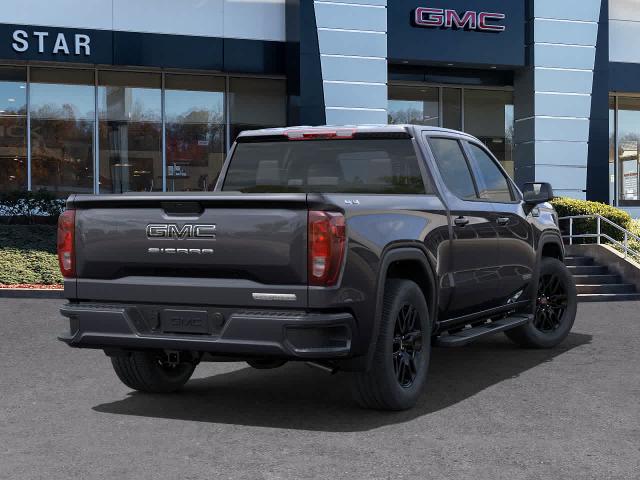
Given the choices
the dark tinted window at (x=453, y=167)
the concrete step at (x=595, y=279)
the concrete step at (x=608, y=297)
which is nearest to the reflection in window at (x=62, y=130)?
the concrete step at (x=595, y=279)

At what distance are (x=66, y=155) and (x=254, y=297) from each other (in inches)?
702

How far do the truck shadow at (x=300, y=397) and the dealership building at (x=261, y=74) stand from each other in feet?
44.1

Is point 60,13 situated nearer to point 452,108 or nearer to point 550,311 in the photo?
point 452,108

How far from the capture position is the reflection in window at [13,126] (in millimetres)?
22125

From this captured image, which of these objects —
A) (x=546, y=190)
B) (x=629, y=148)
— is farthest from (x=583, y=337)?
(x=629, y=148)

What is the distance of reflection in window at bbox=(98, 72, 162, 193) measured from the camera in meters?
22.8

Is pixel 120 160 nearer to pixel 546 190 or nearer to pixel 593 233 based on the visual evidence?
pixel 593 233

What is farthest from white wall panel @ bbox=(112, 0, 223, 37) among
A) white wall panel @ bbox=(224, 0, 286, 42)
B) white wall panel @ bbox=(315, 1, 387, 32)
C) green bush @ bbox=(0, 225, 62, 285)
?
green bush @ bbox=(0, 225, 62, 285)

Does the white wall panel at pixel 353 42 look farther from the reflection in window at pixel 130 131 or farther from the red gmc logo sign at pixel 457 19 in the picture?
the reflection in window at pixel 130 131

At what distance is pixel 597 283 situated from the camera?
1614 centimetres

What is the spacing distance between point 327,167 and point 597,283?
32.3 feet

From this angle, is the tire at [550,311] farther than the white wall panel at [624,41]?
No

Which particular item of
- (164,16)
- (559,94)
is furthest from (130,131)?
(559,94)

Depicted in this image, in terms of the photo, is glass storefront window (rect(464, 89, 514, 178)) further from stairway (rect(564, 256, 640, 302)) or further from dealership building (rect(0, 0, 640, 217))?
stairway (rect(564, 256, 640, 302))
